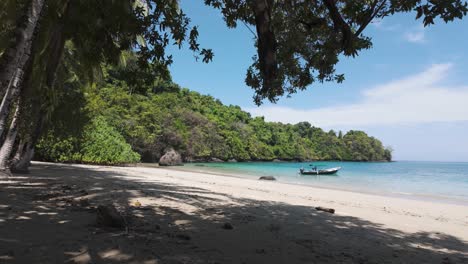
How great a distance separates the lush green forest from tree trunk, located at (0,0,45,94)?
203cm

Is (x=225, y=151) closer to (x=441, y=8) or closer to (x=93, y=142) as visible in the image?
(x=93, y=142)

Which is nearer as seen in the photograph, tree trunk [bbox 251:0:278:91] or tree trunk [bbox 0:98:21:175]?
tree trunk [bbox 251:0:278:91]

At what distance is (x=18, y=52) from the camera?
4438 mm

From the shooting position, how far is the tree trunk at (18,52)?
14.1ft

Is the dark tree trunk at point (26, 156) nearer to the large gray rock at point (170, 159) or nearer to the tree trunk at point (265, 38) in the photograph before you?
the tree trunk at point (265, 38)

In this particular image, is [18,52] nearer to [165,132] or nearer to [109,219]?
[109,219]

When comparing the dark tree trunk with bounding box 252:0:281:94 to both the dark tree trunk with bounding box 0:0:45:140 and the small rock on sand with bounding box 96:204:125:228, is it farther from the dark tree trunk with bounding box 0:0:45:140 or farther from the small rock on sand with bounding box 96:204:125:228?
the dark tree trunk with bounding box 0:0:45:140

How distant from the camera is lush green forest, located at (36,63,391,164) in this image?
1894 centimetres

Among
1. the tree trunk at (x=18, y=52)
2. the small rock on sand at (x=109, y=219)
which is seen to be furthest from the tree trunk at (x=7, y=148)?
the small rock on sand at (x=109, y=219)

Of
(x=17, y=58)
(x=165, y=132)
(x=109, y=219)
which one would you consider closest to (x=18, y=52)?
(x=17, y=58)

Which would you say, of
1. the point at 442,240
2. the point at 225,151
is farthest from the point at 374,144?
the point at 442,240

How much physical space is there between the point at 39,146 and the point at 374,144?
124921 mm

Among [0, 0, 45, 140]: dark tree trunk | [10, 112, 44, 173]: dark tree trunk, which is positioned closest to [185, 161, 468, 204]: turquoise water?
[10, 112, 44, 173]: dark tree trunk

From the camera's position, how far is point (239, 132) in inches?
3147
